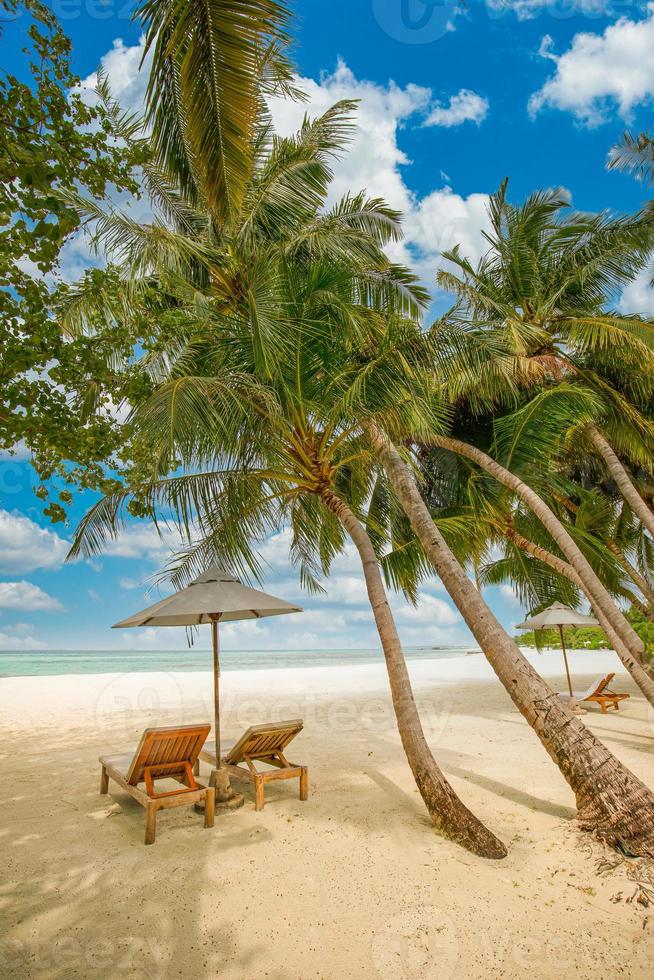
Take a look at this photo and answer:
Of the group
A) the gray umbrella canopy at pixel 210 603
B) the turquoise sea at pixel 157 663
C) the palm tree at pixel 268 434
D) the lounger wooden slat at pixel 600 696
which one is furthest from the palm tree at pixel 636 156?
the turquoise sea at pixel 157 663

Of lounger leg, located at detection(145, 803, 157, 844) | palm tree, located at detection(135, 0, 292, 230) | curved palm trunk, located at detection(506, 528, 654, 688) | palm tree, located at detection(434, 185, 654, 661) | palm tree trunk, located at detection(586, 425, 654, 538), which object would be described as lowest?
lounger leg, located at detection(145, 803, 157, 844)

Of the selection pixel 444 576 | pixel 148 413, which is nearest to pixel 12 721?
pixel 148 413

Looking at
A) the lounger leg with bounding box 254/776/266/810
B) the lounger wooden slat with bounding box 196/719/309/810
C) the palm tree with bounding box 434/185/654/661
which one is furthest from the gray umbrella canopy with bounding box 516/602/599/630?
the lounger leg with bounding box 254/776/266/810

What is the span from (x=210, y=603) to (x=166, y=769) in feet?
4.97

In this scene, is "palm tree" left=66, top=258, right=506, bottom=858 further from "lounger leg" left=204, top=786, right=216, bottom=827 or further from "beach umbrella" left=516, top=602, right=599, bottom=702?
"beach umbrella" left=516, top=602, right=599, bottom=702

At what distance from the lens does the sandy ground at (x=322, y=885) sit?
3146 millimetres

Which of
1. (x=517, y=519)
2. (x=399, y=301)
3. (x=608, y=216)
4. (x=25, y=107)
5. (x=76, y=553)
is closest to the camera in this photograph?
(x=25, y=107)

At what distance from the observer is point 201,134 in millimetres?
4320

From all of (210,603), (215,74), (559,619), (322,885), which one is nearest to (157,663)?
(559,619)

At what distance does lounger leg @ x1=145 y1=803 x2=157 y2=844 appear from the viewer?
454 cm

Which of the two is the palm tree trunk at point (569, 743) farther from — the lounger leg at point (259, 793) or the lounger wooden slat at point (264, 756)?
the lounger leg at point (259, 793)

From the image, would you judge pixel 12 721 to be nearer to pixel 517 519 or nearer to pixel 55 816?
pixel 55 816

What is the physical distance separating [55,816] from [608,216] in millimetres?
12319

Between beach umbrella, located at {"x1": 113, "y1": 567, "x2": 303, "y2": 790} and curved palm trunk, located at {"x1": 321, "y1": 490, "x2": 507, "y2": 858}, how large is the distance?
0.96 meters
